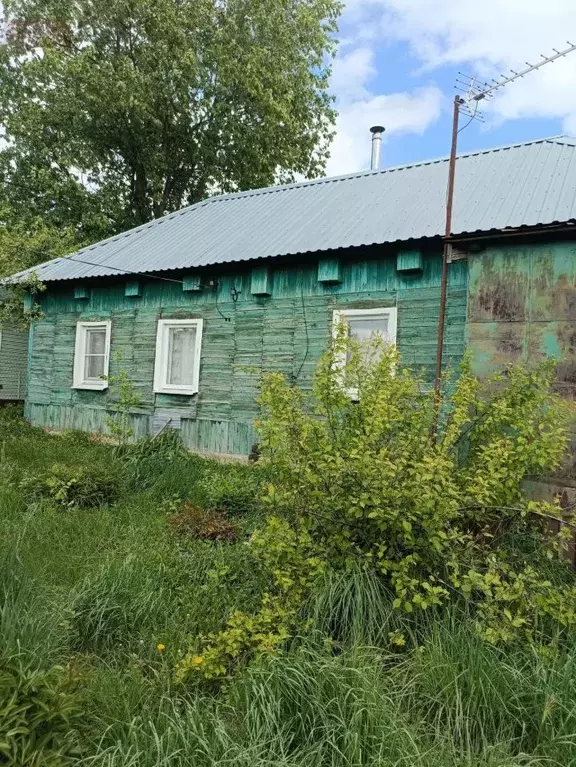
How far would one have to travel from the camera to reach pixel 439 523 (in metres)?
3.11

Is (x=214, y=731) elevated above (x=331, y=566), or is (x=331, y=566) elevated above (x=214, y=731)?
(x=331, y=566)

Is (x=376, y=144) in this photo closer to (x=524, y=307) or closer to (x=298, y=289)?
(x=298, y=289)

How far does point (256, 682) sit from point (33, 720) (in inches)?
38.8

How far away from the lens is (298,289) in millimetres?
8469

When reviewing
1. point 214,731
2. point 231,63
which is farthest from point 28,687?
point 231,63

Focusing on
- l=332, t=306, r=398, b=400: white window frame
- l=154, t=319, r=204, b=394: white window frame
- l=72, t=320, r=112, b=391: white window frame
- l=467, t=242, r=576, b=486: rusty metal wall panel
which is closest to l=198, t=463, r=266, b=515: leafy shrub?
l=332, t=306, r=398, b=400: white window frame

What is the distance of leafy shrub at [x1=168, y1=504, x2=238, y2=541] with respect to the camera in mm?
5051

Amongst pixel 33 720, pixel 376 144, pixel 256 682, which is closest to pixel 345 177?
pixel 376 144

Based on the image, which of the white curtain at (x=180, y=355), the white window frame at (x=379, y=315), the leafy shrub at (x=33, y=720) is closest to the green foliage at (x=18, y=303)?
the white curtain at (x=180, y=355)

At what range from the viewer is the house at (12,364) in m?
17.0

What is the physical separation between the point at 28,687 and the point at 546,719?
2.09 metres

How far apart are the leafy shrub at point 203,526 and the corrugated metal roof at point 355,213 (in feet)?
13.1

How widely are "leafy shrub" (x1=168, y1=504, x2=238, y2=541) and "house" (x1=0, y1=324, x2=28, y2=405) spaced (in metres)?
13.5

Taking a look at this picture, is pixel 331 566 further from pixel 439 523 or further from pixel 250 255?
pixel 250 255
